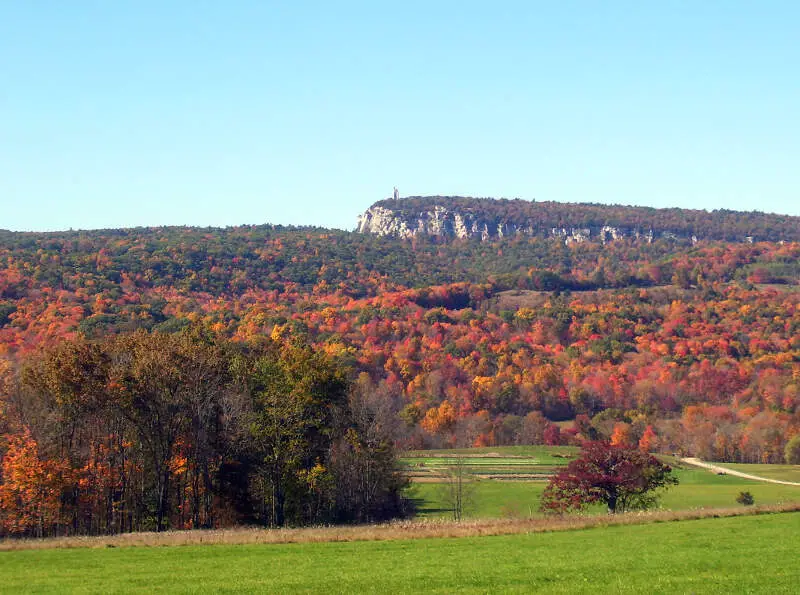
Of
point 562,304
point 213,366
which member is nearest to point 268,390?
point 213,366

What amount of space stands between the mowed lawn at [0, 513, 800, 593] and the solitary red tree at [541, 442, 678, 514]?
70.5 ft

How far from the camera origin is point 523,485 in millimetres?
82125

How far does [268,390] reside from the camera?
50.1 m

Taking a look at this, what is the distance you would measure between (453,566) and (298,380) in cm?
2441

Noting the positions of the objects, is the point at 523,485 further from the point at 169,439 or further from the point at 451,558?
the point at 451,558

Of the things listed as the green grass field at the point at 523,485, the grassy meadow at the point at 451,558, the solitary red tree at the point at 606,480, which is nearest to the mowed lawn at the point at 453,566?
the grassy meadow at the point at 451,558

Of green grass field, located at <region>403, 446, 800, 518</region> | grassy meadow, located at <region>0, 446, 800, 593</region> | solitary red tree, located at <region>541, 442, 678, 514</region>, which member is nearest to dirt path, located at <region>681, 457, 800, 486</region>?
green grass field, located at <region>403, 446, 800, 518</region>

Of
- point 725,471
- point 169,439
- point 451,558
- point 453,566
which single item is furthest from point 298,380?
point 725,471

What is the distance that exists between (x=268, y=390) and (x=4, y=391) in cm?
1363

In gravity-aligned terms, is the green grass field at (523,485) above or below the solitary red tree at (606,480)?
below

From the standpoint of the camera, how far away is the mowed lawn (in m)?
23.5

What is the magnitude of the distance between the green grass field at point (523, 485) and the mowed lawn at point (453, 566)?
2580 centimetres

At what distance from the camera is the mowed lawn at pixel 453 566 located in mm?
23500

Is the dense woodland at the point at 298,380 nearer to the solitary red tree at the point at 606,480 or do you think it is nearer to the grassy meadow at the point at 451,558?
the solitary red tree at the point at 606,480
